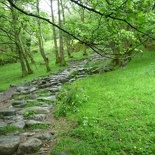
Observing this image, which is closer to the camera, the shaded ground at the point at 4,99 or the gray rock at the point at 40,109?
the gray rock at the point at 40,109

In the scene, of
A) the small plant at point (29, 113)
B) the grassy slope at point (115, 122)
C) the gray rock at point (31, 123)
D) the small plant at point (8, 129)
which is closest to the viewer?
the grassy slope at point (115, 122)

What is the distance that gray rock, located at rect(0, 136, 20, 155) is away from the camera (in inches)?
191

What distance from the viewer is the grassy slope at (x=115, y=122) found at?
15.6ft

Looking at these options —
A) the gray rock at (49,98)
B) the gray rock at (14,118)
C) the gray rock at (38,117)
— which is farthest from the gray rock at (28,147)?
the gray rock at (49,98)

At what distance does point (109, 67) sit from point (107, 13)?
11.5 meters

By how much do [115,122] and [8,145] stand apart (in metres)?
2.87

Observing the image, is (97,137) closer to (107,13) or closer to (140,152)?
(140,152)

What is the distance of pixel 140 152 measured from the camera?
4.52 m

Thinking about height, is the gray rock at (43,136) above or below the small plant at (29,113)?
below

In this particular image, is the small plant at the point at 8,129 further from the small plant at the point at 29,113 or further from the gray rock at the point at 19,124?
the small plant at the point at 29,113

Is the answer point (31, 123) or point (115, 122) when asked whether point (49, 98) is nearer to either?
point (31, 123)

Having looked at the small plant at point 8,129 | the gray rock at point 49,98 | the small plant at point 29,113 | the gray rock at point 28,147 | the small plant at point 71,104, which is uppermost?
the small plant at point 71,104

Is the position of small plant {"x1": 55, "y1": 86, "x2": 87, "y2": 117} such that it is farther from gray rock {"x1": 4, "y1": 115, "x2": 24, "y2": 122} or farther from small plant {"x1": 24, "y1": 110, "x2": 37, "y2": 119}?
gray rock {"x1": 4, "y1": 115, "x2": 24, "y2": 122}

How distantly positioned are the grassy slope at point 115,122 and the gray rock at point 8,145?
991mm
